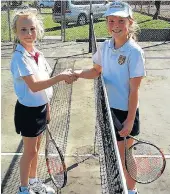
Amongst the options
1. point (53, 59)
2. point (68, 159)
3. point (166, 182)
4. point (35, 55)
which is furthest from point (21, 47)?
point (53, 59)

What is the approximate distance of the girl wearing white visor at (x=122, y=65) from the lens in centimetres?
317

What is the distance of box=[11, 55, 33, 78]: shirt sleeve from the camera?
340cm

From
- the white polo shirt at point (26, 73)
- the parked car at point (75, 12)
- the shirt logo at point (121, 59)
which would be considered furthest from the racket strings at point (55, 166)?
the parked car at point (75, 12)

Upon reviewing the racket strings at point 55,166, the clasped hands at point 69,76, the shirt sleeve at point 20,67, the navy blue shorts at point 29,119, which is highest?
the shirt sleeve at point 20,67

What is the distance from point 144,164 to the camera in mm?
4355

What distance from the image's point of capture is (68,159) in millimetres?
5059

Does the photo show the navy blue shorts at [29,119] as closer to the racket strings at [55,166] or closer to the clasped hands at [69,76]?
the clasped hands at [69,76]

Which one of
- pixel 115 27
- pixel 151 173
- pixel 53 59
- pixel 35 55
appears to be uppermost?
pixel 115 27

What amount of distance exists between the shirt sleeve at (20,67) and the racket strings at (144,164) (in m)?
1.18

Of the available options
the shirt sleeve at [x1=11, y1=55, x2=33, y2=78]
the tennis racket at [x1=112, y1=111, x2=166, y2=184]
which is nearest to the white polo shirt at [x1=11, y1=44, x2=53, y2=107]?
the shirt sleeve at [x1=11, y1=55, x2=33, y2=78]

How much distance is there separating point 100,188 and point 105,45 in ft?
5.84

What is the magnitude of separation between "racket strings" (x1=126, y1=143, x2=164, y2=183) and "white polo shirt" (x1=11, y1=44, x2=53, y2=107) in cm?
97

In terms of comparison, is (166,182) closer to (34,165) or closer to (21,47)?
(34,165)

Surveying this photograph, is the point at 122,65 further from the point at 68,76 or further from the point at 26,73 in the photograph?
the point at 26,73
